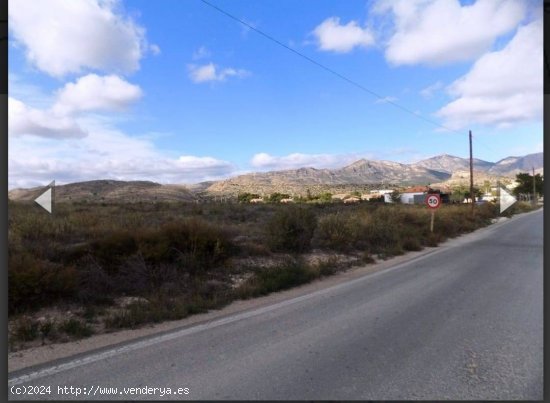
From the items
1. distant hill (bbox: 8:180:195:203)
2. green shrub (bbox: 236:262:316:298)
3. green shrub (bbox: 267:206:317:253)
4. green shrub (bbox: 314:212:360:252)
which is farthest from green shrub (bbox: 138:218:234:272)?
distant hill (bbox: 8:180:195:203)

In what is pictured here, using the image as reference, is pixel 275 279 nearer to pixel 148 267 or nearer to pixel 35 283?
pixel 148 267

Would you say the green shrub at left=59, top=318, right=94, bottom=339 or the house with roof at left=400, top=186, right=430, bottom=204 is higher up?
the house with roof at left=400, top=186, right=430, bottom=204

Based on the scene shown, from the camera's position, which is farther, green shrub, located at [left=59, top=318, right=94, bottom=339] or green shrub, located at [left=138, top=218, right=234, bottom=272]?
green shrub, located at [left=138, top=218, right=234, bottom=272]

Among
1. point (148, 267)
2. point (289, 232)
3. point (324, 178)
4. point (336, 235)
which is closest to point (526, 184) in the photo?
point (324, 178)

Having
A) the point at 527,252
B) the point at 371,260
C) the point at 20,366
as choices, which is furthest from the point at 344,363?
the point at 527,252

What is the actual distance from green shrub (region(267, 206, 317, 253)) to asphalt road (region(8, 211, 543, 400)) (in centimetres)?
567

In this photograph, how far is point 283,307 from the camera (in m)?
7.56

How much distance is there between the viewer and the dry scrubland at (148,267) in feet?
22.5

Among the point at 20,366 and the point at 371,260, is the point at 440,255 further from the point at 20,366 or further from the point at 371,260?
the point at 20,366

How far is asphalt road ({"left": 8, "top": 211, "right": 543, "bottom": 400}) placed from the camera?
417cm

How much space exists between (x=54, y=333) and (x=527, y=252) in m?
14.5

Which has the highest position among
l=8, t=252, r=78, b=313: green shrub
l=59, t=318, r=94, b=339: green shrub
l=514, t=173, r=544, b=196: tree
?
l=514, t=173, r=544, b=196: tree

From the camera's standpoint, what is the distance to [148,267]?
30.4 feet

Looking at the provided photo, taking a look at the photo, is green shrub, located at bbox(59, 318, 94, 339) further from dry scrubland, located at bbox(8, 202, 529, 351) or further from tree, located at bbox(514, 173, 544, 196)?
tree, located at bbox(514, 173, 544, 196)
